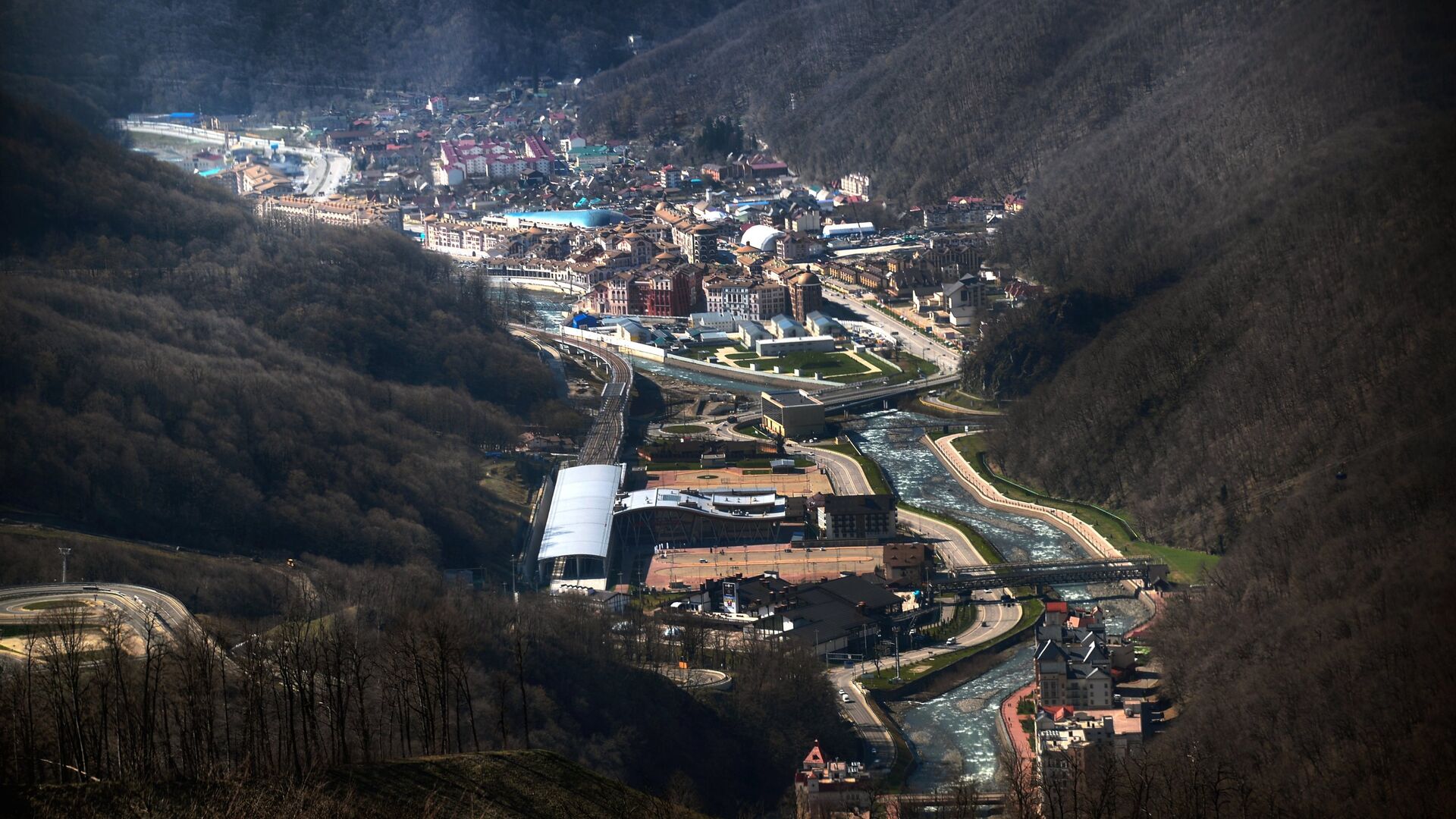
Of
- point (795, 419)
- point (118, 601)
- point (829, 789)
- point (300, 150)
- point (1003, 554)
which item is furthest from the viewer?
point (300, 150)

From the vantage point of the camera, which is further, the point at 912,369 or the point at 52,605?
the point at 912,369

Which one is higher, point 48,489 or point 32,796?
point 48,489

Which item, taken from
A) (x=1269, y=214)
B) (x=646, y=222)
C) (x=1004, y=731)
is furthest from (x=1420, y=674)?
(x=646, y=222)

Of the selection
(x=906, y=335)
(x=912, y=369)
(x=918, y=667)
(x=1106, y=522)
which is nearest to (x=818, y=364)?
(x=912, y=369)

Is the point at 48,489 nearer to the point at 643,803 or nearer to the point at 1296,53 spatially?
the point at 643,803

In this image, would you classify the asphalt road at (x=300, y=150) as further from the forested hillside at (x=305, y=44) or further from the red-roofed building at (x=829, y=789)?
the red-roofed building at (x=829, y=789)

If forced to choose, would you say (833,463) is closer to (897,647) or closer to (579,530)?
(579,530)

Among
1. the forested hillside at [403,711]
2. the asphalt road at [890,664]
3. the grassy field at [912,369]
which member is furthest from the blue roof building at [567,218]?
the forested hillside at [403,711]

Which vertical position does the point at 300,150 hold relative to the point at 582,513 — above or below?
above
